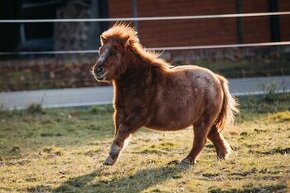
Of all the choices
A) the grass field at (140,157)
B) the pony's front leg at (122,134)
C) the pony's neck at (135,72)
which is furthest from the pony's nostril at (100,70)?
the grass field at (140,157)

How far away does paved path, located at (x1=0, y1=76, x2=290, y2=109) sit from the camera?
13930 millimetres

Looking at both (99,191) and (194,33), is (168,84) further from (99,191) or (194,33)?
(194,33)

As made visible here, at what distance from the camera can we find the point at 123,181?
7.05 metres

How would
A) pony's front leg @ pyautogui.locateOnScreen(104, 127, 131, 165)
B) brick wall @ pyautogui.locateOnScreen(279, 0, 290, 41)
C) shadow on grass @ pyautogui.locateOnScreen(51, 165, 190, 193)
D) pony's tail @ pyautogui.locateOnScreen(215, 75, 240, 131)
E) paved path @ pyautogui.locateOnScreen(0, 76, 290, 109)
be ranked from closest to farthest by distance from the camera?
shadow on grass @ pyautogui.locateOnScreen(51, 165, 190, 193), pony's front leg @ pyautogui.locateOnScreen(104, 127, 131, 165), pony's tail @ pyautogui.locateOnScreen(215, 75, 240, 131), paved path @ pyautogui.locateOnScreen(0, 76, 290, 109), brick wall @ pyautogui.locateOnScreen(279, 0, 290, 41)

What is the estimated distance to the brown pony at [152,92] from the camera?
779 cm

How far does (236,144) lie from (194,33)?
11356 millimetres

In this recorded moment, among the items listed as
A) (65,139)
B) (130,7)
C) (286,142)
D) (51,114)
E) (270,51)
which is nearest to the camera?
(286,142)

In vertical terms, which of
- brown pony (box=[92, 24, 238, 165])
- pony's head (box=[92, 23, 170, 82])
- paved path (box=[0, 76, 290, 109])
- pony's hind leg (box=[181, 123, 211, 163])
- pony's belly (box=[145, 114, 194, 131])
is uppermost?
pony's head (box=[92, 23, 170, 82])

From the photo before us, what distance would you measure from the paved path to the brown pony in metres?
5.26

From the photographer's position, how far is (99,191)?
6695 millimetres

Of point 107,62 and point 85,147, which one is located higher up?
point 107,62

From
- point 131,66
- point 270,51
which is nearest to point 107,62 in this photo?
point 131,66

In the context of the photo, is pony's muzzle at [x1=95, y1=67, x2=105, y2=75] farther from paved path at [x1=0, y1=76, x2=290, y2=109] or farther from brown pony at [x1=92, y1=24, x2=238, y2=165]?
paved path at [x1=0, y1=76, x2=290, y2=109]

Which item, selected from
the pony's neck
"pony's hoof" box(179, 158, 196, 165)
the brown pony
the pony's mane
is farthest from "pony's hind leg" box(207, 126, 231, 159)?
the pony's neck
